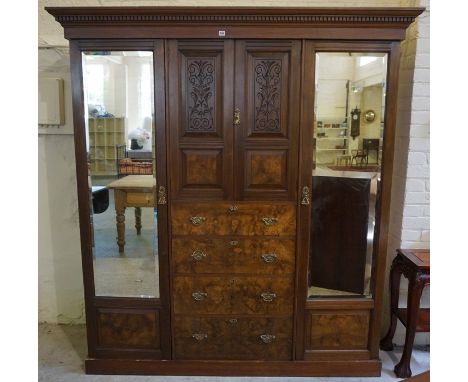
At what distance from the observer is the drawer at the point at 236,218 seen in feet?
6.84

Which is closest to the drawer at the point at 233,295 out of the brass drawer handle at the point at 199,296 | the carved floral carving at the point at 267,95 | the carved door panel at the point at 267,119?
the brass drawer handle at the point at 199,296

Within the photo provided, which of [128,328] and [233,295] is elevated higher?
[233,295]

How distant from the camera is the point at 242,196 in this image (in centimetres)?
208

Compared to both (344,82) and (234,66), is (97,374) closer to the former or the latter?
(234,66)

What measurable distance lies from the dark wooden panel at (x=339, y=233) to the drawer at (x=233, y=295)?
0.20 m

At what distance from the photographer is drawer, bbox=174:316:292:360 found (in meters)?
2.18

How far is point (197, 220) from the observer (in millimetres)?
2100

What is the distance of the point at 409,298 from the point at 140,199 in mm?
1656

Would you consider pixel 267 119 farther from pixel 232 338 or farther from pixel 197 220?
pixel 232 338

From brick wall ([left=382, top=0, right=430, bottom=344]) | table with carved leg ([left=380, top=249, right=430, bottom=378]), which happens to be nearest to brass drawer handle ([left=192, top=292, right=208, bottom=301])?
table with carved leg ([left=380, top=249, right=430, bottom=378])

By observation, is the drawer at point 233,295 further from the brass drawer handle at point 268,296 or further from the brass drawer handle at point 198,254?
the brass drawer handle at point 198,254

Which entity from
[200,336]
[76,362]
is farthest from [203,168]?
[76,362]

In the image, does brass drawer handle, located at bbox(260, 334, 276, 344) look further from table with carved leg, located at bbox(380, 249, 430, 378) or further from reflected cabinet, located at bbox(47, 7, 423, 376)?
table with carved leg, located at bbox(380, 249, 430, 378)

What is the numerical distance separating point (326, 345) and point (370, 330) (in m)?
0.28
